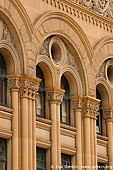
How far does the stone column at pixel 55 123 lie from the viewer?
37125 mm

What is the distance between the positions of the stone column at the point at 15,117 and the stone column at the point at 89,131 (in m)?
5.02

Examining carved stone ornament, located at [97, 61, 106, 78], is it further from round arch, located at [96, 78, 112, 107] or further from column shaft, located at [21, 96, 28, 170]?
column shaft, located at [21, 96, 28, 170]

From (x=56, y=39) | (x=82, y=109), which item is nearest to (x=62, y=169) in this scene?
(x=82, y=109)

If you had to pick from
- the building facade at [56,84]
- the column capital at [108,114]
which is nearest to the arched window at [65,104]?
the building facade at [56,84]

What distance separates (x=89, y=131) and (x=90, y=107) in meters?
1.18

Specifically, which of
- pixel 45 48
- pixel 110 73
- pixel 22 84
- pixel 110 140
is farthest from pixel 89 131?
pixel 22 84

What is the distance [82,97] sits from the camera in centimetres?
3969

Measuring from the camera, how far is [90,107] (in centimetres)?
3997

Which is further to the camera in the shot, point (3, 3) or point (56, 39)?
point (56, 39)

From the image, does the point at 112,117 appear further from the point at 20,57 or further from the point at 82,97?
the point at 20,57

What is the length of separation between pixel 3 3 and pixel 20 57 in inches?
95.2

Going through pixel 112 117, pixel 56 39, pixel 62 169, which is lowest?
pixel 62 169

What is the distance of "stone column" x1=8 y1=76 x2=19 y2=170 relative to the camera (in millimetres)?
34906

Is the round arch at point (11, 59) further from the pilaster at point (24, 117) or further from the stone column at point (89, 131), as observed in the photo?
the stone column at point (89, 131)
